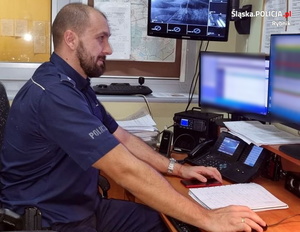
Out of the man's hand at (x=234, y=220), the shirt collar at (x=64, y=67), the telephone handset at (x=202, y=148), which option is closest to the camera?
the man's hand at (x=234, y=220)

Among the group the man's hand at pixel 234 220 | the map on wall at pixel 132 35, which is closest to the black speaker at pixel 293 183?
the man's hand at pixel 234 220

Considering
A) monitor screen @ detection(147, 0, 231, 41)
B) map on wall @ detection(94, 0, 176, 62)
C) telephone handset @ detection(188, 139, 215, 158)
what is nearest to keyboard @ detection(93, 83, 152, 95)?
map on wall @ detection(94, 0, 176, 62)

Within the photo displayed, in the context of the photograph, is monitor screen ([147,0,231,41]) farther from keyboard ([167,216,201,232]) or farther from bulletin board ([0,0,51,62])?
keyboard ([167,216,201,232])

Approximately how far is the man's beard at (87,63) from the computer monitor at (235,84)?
0.64 meters

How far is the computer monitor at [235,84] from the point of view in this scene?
187 cm

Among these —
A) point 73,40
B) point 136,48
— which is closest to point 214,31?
point 136,48

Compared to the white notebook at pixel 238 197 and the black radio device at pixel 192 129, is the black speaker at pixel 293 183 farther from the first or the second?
the black radio device at pixel 192 129

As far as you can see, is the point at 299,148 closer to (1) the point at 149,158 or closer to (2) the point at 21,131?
(1) the point at 149,158

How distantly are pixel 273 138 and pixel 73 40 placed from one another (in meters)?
0.90

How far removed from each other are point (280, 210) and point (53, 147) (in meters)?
0.84

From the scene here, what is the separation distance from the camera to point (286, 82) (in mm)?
1590

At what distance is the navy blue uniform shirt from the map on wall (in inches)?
40.5

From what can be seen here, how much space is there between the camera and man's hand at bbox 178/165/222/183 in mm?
1728

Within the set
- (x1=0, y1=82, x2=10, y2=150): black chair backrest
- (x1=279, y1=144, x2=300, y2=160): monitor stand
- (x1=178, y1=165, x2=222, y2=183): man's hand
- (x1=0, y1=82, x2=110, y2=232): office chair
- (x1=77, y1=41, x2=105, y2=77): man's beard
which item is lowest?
(x1=0, y1=82, x2=110, y2=232): office chair
